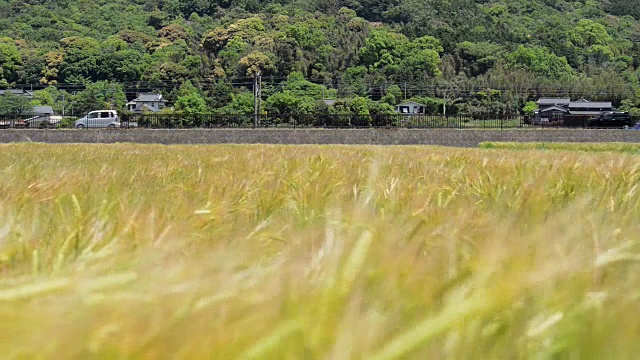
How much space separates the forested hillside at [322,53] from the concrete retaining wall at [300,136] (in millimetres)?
35803

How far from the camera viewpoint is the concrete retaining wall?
2411 centimetres

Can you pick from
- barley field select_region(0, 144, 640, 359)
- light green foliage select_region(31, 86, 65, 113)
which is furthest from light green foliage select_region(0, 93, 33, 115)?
barley field select_region(0, 144, 640, 359)

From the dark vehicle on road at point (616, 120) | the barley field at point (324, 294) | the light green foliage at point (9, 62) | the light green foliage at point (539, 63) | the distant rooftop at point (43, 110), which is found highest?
the light green foliage at point (9, 62)

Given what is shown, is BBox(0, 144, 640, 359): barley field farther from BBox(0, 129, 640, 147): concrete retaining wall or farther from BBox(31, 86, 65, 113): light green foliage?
A: BBox(31, 86, 65, 113): light green foliage

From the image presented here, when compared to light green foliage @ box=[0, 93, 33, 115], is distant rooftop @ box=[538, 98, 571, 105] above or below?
below

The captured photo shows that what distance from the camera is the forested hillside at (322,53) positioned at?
263ft

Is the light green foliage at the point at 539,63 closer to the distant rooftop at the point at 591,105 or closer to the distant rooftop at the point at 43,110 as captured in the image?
the distant rooftop at the point at 591,105

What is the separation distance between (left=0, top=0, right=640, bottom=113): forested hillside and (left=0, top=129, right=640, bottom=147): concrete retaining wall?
35803 mm

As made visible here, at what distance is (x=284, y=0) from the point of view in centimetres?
12750

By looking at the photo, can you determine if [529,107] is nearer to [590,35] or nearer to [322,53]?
[322,53]

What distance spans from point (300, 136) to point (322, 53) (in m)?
71.4

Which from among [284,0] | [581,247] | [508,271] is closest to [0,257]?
[508,271]

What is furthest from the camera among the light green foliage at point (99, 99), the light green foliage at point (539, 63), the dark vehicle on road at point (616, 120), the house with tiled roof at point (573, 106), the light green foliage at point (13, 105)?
the light green foliage at point (539, 63)

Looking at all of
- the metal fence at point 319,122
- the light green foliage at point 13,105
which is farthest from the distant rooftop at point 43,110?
the metal fence at point 319,122
